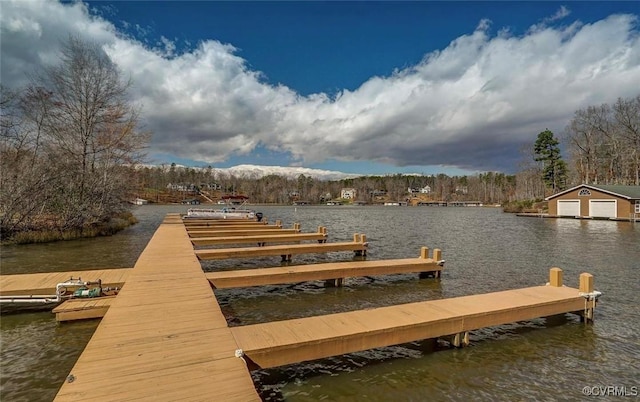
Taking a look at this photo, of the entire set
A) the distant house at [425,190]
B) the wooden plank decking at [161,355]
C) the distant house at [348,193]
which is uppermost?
the distant house at [425,190]

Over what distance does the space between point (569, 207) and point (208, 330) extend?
154ft

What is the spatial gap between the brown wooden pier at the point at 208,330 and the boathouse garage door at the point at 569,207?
130 feet

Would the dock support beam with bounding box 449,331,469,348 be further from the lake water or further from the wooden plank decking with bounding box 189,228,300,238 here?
the wooden plank decking with bounding box 189,228,300,238

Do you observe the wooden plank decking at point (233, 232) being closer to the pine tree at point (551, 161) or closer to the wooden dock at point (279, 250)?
the wooden dock at point (279, 250)

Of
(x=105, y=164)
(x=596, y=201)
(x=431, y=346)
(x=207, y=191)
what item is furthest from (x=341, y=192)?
(x=431, y=346)

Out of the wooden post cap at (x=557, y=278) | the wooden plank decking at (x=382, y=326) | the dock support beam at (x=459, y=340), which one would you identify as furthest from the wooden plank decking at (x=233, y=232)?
the dock support beam at (x=459, y=340)

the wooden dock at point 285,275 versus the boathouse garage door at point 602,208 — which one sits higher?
the boathouse garage door at point 602,208

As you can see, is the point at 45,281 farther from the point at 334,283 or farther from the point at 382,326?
the point at 382,326

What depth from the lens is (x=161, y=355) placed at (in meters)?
3.74

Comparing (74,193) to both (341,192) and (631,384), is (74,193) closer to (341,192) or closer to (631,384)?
(631,384)

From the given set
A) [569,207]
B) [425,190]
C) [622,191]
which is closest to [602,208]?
[622,191]

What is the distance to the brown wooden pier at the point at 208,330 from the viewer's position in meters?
3.17

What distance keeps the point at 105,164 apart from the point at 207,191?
101 m

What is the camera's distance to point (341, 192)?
144750 millimetres
